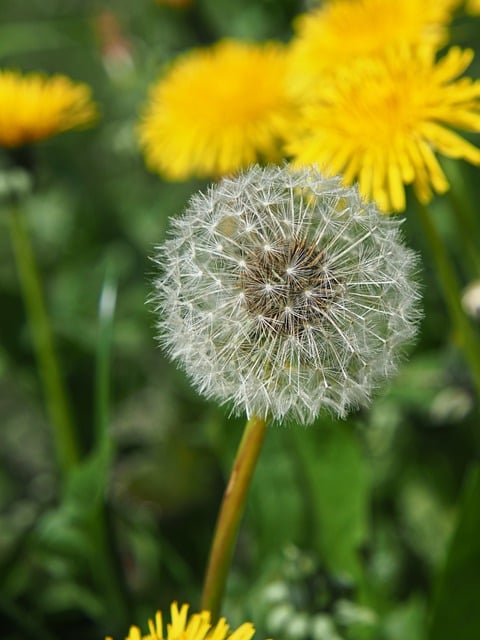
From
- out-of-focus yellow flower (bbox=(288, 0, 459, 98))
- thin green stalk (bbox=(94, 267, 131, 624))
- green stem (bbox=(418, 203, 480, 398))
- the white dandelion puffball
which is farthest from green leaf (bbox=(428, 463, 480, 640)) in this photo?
out-of-focus yellow flower (bbox=(288, 0, 459, 98))

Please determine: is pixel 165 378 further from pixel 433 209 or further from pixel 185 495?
pixel 433 209

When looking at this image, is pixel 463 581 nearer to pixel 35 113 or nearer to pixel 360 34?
pixel 360 34

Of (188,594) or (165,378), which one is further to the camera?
(165,378)

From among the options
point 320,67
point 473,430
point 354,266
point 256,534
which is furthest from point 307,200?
point 473,430

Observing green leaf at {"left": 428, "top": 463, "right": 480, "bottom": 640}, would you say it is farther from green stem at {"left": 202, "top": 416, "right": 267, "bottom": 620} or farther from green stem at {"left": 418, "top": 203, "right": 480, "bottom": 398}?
green stem at {"left": 202, "top": 416, "right": 267, "bottom": 620}

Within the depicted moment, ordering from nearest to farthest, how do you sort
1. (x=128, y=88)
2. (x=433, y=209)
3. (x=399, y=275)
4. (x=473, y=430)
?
(x=399, y=275) → (x=473, y=430) → (x=433, y=209) → (x=128, y=88)

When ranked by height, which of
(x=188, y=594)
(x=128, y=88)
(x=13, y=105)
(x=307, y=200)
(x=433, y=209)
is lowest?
(x=188, y=594)
